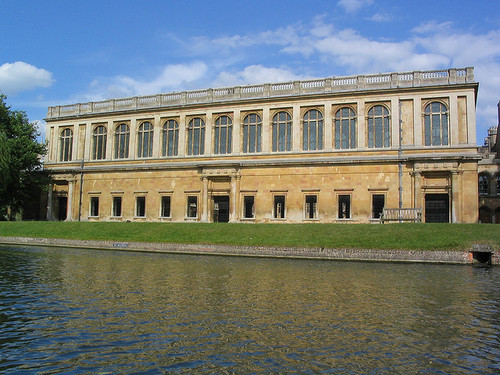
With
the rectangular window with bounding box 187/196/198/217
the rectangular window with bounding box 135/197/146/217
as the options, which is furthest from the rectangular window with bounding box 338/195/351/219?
the rectangular window with bounding box 135/197/146/217

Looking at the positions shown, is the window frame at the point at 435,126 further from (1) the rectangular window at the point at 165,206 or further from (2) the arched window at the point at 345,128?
(1) the rectangular window at the point at 165,206

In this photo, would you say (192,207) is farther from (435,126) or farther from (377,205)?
(435,126)

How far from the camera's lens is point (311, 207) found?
44.4m

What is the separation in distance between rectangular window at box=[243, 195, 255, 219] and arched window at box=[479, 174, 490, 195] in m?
35.8

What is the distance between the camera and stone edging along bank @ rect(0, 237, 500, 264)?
25.9m

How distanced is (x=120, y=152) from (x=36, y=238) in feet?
59.8

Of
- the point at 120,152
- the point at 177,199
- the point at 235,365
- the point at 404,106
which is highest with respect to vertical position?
the point at 404,106

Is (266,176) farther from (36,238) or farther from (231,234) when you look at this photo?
(36,238)

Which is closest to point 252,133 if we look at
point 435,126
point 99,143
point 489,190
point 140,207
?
point 140,207

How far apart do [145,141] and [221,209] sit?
12.5 m

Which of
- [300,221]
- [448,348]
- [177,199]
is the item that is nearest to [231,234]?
[300,221]

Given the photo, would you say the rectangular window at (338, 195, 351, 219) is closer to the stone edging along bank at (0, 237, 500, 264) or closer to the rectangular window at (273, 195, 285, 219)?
the rectangular window at (273, 195, 285, 219)

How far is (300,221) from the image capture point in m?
44.2

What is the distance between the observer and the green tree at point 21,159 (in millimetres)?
49250
